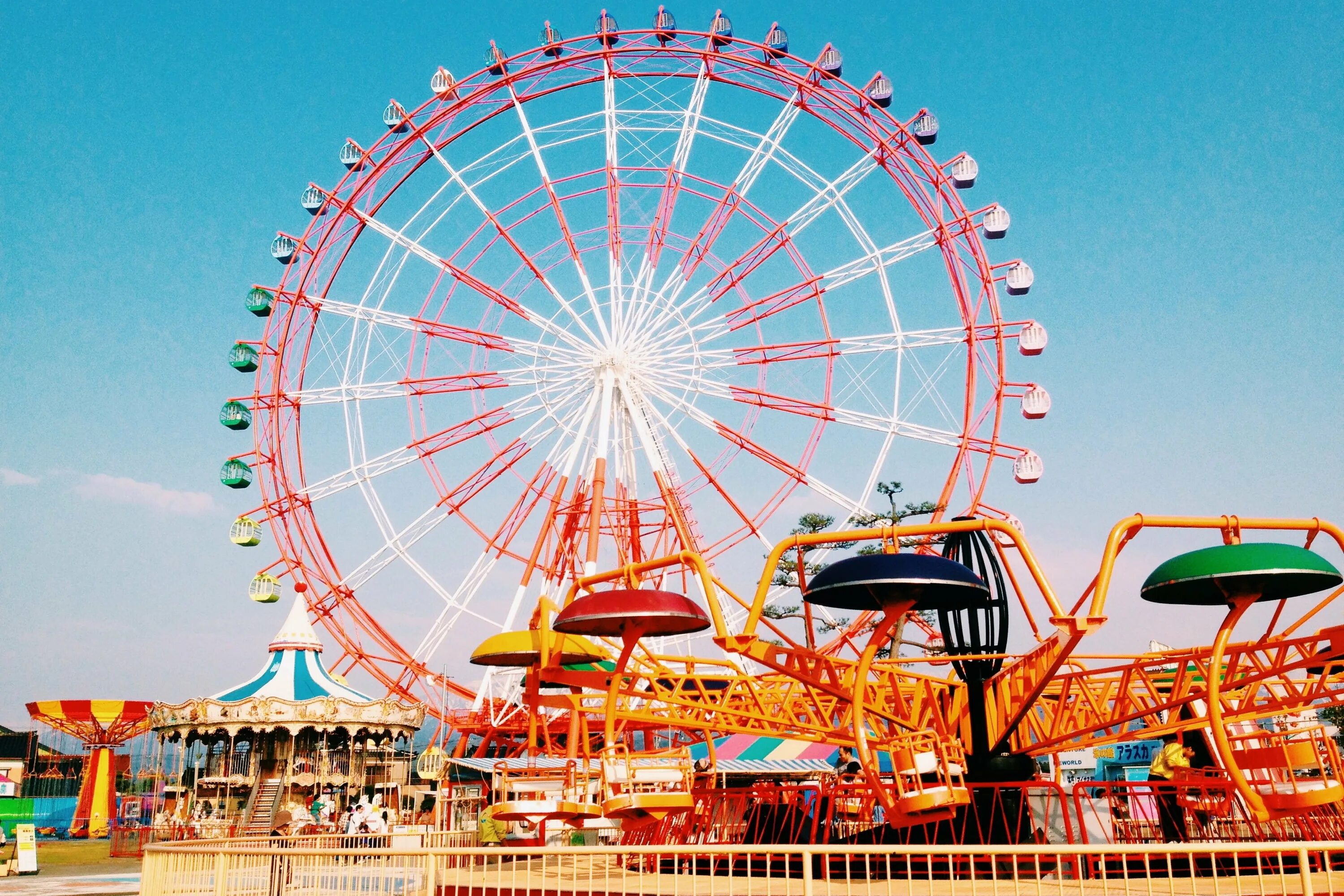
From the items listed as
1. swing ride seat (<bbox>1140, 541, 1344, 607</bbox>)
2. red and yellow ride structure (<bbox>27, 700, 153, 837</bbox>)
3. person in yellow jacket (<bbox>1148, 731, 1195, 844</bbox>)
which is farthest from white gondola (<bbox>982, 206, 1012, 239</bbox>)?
red and yellow ride structure (<bbox>27, 700, 153, 837</bbox>)

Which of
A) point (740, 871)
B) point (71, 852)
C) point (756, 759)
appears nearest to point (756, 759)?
point (756, 759)

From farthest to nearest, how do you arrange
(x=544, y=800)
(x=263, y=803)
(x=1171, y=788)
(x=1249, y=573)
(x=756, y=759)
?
(x=263, y=803) → (x=756, y=759) → (x=544, y=800) → (x=1171, y=788) → (x=1249, y=573)

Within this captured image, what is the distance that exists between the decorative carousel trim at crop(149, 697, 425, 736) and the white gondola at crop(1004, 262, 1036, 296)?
1843 centimetres

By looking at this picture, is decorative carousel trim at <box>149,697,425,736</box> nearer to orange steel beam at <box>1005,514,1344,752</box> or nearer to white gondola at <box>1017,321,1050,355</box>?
white gondola at <box>1017,321,1050,355</box>

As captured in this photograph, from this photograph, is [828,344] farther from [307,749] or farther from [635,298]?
[307,749]

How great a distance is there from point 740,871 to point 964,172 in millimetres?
17979

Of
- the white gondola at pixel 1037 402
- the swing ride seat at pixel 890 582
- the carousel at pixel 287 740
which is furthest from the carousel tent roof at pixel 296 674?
the swing ride seat at pixel 890 582

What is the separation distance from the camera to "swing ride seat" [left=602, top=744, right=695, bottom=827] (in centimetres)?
1162

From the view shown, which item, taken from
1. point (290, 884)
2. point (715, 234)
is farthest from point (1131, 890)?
point (715, 234)

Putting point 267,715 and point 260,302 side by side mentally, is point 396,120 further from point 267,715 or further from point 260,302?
point 267,715

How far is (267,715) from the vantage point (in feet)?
103

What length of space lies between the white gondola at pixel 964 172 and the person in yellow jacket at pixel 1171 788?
13655mm

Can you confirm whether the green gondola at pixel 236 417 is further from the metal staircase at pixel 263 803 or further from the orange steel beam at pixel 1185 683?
the orange steel beam at pixel 1185 683

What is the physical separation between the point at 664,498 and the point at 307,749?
16.2m
